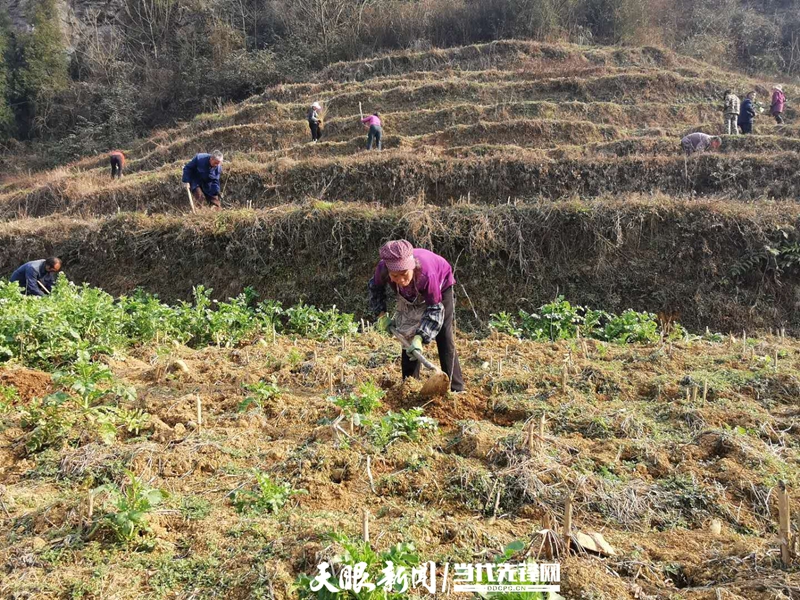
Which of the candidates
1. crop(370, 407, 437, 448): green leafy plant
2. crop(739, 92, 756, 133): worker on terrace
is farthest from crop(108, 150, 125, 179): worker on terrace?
crop(739, 92, 756, 133): worker on terrace

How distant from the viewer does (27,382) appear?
15.0 ft

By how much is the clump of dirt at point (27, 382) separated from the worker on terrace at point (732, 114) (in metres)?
16.2

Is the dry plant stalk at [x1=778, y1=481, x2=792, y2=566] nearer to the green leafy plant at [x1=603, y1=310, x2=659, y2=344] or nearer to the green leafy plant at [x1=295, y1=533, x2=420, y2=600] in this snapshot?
the green leafy plant at [x1=295, y1=533, x2=420, y2=600]

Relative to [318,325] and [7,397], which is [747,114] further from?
[7,397]

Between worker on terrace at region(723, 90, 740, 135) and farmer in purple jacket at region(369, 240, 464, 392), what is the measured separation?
13.9 metres

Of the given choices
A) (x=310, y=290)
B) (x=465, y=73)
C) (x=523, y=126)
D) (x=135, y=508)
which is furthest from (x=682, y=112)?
(x=135, y=508)

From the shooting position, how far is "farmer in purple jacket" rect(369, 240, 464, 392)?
12.5 feet

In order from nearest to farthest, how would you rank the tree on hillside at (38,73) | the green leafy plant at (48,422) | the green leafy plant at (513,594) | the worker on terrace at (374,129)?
the green leafy plant at (513,594)
the green leafy plant at (48,422)
the worker on terrace at (374,129)
the tree on hillside at (38,73)

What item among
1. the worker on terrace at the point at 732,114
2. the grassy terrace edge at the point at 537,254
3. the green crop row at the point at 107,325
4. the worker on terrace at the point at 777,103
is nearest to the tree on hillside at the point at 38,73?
the grassy terrace edge at the point at 537,254

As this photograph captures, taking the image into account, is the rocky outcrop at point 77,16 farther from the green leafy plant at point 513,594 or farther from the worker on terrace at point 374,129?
the green leafy plant at point 513,594

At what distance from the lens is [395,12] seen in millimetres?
27047

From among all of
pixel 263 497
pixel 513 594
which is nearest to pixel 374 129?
pixel 263 497

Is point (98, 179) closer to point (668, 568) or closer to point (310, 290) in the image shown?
point (310, 290)

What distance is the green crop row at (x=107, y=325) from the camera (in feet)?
17.1
